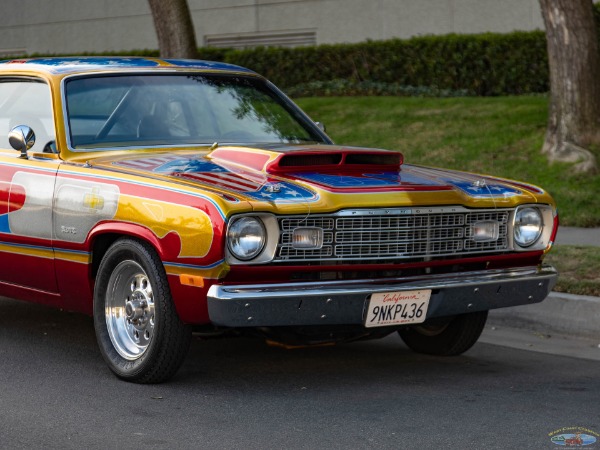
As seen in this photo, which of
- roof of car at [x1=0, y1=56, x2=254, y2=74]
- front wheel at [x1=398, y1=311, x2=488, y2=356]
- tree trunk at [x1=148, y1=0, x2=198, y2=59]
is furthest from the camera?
tree trunk at [x1=148, y1=0, x2=198, y2=59]

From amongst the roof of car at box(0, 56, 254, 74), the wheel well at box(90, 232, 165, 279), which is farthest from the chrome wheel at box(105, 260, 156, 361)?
the roof of car at box(0, 56, 254, 74)

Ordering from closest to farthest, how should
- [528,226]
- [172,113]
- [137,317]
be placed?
[137,317] → [528,226] → [172,113]

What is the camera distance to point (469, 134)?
1441 cm

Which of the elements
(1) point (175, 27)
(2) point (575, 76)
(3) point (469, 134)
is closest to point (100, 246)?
(2) point (575, 76)

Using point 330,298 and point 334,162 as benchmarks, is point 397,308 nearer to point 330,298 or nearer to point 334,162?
point 330,298

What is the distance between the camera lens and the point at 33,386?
602 cm

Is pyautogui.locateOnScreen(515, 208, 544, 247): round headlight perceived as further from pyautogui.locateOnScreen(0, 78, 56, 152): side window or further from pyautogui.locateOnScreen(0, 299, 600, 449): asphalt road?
pyautogui.locateOnScreen(0, 78, 56, 152): side window

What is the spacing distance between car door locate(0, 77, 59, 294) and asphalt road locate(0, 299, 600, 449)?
51cm

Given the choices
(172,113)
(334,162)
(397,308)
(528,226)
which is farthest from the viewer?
(172,113)

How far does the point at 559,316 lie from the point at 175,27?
8.73 m

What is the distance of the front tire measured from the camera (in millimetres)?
5707

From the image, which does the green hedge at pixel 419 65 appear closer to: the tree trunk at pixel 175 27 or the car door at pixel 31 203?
the tree trunk at pixel 175 27

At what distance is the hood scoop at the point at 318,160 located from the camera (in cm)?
595

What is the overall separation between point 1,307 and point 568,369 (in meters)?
4.09
